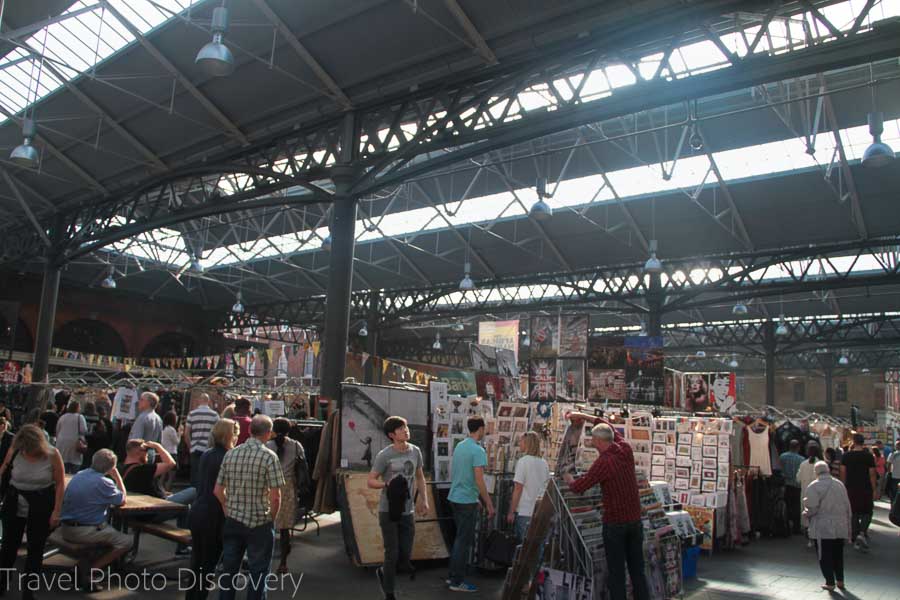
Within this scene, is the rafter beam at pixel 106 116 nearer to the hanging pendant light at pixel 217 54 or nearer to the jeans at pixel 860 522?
the hanging pendant light at pixel 217 54

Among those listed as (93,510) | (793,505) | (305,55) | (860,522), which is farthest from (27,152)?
(860,522)

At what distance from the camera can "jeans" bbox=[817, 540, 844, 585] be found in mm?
8461

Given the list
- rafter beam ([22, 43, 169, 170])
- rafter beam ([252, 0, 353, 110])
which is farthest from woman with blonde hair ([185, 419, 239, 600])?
rafter beam ([22, 43, 169, 170])

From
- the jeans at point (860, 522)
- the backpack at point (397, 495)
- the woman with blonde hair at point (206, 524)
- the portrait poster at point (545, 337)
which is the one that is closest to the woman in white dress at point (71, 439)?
the woman with blonde hair at point (206, 524)

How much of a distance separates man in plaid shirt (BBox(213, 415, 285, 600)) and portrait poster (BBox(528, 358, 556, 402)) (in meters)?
5.80

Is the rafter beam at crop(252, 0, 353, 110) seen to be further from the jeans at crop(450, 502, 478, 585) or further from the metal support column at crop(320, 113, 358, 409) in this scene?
the jeans at crop(450, 502, 478, 585)

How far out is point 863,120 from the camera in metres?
15.2

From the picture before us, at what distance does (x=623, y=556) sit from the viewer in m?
6.19

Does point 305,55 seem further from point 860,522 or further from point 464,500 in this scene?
point 860,522

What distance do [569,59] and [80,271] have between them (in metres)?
27.9

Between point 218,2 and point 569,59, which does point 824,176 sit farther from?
point 218,2

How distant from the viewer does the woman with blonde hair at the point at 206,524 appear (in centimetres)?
576

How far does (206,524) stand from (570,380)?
6446 millimetres

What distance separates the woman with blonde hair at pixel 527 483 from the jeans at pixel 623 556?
1.40m
